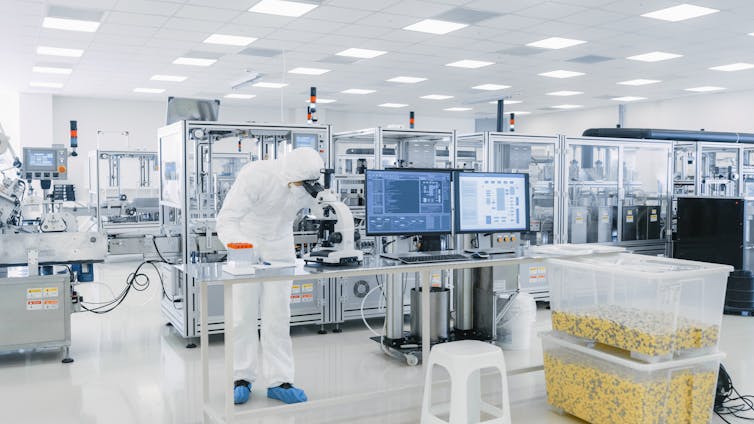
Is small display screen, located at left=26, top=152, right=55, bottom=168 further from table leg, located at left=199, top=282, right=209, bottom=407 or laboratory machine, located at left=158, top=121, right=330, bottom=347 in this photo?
table leg, located at left=199, top=282, right=209, bottom=407

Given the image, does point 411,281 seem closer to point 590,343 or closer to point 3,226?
point 590,343

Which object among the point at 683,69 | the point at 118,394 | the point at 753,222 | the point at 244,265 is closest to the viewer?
the point at 244,265

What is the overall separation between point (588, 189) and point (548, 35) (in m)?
2.40

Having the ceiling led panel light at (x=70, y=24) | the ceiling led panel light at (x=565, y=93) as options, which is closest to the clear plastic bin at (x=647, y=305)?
the ceiling led panel light at (x=70, y=24)

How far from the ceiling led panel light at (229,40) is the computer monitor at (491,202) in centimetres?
493

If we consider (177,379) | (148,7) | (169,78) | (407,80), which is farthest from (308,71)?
(177,379)

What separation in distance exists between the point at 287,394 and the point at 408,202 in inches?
46.7

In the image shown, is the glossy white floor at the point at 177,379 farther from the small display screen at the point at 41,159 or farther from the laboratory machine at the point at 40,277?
the small display screen at the point at 41,159

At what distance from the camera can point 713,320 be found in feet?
9.27

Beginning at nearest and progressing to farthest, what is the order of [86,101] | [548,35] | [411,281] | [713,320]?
[713,320] → [411,281] → [548,35] → [86,101]

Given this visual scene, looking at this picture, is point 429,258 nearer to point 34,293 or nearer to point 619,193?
point 34,293

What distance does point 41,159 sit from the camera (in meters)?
4.76

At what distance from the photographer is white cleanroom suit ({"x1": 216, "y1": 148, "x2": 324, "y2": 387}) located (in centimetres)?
308

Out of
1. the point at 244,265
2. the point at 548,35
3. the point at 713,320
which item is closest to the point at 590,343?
the point at 713,320
